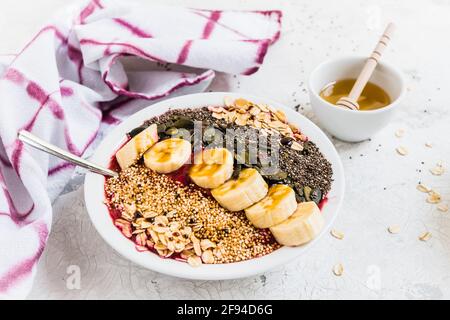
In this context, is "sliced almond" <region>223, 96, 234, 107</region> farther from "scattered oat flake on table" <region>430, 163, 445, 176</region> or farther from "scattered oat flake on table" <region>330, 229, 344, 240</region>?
"scattered oat flake on table" <region>430, 163, 445, 176</region>

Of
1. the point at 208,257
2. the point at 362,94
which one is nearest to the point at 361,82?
the point at 362,94

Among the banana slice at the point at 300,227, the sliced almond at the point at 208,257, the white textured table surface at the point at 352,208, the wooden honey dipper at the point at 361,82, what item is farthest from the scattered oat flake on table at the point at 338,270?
the wooden honey dipper at the point at 361,82

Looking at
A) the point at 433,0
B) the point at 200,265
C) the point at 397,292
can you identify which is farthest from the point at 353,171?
the point at 433,0

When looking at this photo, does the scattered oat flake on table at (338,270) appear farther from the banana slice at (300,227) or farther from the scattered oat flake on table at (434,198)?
the scattered oat flake on table at (434,198)

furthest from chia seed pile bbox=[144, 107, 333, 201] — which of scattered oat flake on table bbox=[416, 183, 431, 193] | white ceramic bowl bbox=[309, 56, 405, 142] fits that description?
scattered oat flake on table bbox=[416, 183, 431, 193]

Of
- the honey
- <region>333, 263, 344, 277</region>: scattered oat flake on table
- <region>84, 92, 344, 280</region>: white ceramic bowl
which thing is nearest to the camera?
<region>84, 92, 344, 280</region>: white ceramic bowl

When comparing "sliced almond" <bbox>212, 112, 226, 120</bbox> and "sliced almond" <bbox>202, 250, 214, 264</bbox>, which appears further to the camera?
"sliced almond" <bbox>212, 112, 226, 120</bbox>

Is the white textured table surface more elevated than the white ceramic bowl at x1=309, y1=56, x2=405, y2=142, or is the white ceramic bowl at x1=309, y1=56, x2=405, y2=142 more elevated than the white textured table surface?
the white ceramic bowl at x1=309, y1=56, x2=405, y2=142
